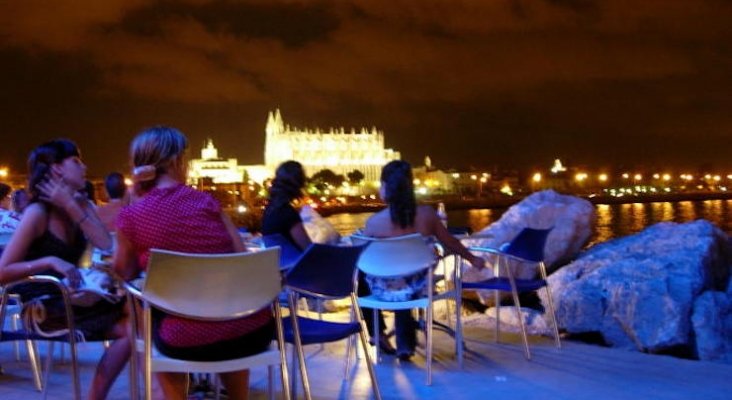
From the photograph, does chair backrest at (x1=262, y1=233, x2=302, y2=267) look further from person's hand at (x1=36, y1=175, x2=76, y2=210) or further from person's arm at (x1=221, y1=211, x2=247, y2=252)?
person's arm at (x1=221, y1=211, x2=247, y2=252)

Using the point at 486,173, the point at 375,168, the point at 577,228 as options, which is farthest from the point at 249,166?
the point at 577,228

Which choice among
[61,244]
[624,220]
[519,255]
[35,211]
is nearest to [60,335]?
[61,244]

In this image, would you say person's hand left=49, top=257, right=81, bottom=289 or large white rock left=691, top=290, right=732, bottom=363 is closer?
person's hand left=49, top=257, right=81, bottom=289

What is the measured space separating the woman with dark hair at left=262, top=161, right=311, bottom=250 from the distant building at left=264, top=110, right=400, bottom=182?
111 m

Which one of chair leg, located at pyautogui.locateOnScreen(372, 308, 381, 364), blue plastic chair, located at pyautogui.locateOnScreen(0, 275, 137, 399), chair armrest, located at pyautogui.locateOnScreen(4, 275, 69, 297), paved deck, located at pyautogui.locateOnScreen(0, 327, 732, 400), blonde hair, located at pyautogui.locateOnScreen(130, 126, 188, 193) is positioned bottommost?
paved deck, located at pyautogui.locateOnScreen(0, 327, 732, 400)

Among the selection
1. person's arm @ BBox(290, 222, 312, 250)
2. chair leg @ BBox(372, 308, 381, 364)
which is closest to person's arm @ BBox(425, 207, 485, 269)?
chair leg @ BBox(372, 308, 381, 364)

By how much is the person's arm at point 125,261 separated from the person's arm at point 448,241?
7.72 feet

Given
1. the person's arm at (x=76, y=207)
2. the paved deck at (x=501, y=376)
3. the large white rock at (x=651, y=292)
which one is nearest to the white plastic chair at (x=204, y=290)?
the person's arm at (x=76, y=207)

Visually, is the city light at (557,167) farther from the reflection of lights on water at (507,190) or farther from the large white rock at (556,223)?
the large white rock at (556,223)

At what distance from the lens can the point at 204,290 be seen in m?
2.41

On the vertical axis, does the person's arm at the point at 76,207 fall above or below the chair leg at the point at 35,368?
above

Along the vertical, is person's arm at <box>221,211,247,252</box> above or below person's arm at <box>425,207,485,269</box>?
above

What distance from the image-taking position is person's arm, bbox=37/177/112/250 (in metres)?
3.13

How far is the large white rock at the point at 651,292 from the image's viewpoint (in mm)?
5668
